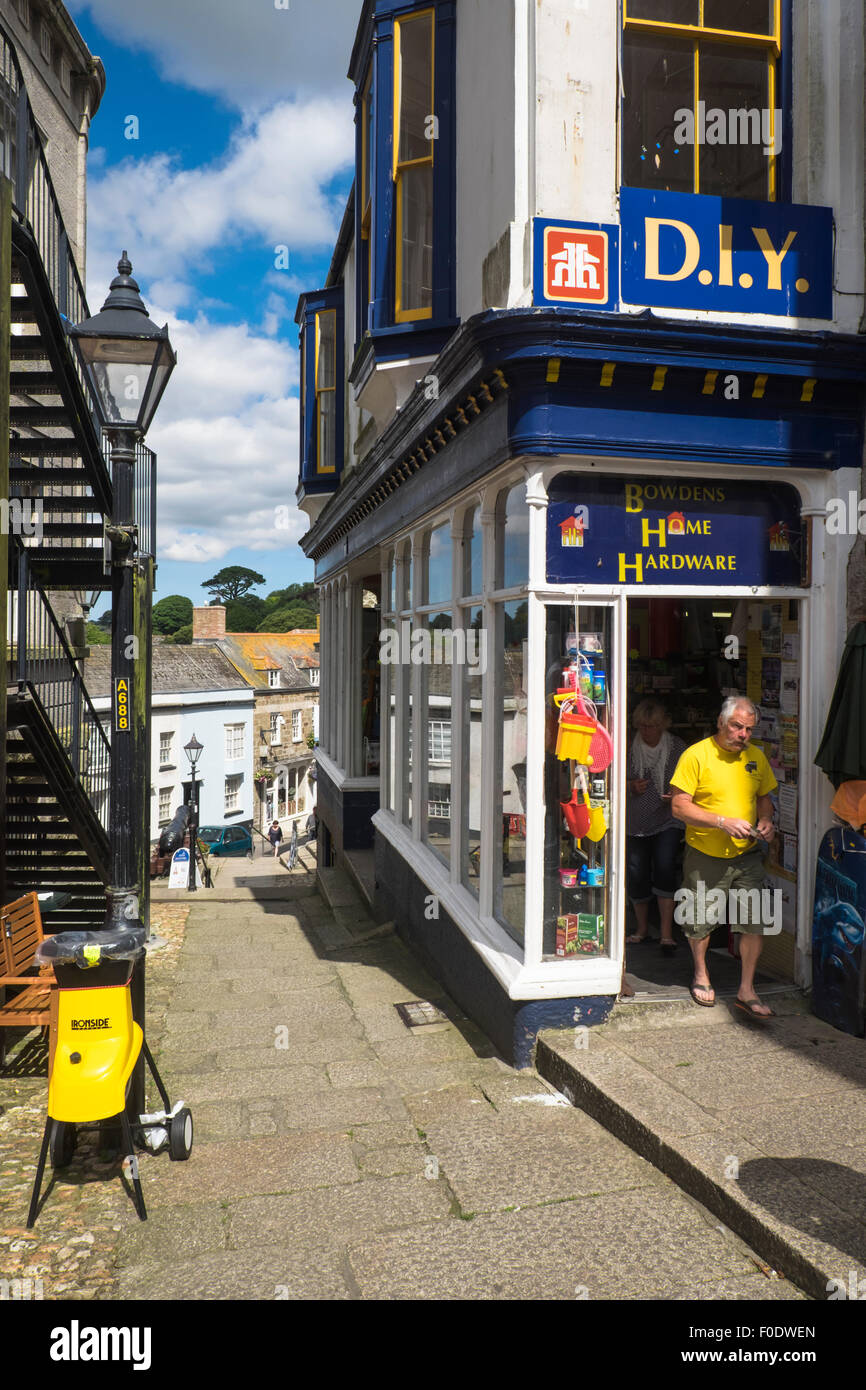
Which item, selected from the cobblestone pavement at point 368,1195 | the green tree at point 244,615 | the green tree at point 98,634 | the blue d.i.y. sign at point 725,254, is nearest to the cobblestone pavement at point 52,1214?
the cobblestone pavement at point 368,1195

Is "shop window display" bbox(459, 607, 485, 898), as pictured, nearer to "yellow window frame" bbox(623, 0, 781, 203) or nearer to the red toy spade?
the red toy spade

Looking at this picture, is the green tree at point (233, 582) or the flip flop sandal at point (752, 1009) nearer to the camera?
the flip flop sandal at point (752, 1009)

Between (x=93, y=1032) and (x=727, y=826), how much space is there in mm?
3419

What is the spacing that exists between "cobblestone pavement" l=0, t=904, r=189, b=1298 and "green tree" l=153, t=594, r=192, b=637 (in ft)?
283

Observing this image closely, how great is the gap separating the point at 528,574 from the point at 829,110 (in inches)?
134

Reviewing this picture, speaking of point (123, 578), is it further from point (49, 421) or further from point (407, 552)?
point (407, 552)

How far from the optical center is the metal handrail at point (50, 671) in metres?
7.20

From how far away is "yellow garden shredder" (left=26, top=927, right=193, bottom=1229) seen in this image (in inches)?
160

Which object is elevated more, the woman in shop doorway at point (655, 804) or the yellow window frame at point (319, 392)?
the yellow window frame at point (319, 392)

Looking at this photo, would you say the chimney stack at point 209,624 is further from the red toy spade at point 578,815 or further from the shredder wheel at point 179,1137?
the shredder wheel at point 179,1137

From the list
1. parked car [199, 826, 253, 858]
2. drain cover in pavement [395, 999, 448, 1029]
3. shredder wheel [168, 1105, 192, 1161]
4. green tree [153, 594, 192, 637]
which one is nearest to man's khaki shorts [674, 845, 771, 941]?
drain cover in pavement [395, 999, 448, 1029]

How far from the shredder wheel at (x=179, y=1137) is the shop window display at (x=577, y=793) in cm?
212

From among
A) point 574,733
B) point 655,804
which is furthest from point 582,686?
point 655,804

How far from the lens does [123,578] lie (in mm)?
5055
